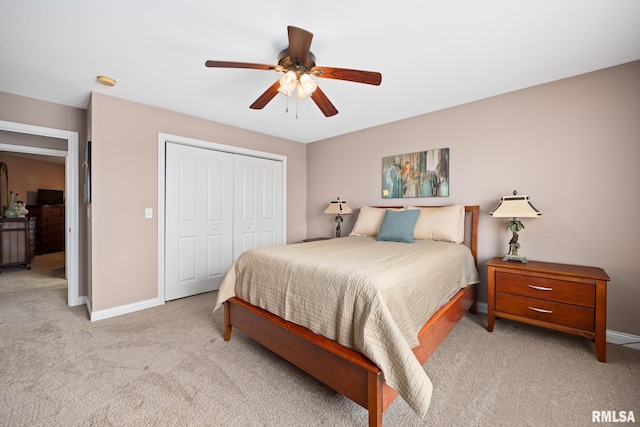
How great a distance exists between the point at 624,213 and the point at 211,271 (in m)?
4.38

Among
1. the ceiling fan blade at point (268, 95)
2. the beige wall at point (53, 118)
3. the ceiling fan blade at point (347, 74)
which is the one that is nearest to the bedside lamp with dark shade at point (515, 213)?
the ceiling fan blade at point (347, 74)

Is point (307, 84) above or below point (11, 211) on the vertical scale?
above

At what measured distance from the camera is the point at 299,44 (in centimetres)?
159

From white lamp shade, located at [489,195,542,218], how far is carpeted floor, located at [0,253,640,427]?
1.08m

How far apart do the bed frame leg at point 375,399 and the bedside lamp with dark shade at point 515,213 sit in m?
1.95

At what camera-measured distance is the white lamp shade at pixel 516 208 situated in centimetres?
231

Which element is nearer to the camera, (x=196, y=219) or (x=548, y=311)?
(x=548, y=311)

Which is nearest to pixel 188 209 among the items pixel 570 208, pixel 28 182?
pixel 570 208

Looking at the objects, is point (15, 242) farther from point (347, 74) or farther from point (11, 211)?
point (347, 74)

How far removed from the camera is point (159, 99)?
288cm

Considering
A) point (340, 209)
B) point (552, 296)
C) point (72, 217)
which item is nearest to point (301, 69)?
point (340, 209)

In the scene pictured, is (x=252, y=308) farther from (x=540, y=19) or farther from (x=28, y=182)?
(x=28, y=182)

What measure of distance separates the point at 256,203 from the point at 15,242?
454 centimetres

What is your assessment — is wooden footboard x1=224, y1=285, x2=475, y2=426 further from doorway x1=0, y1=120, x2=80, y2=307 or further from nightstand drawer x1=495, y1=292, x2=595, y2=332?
doorway x1=0, y1=120, x2=80, y2=307
